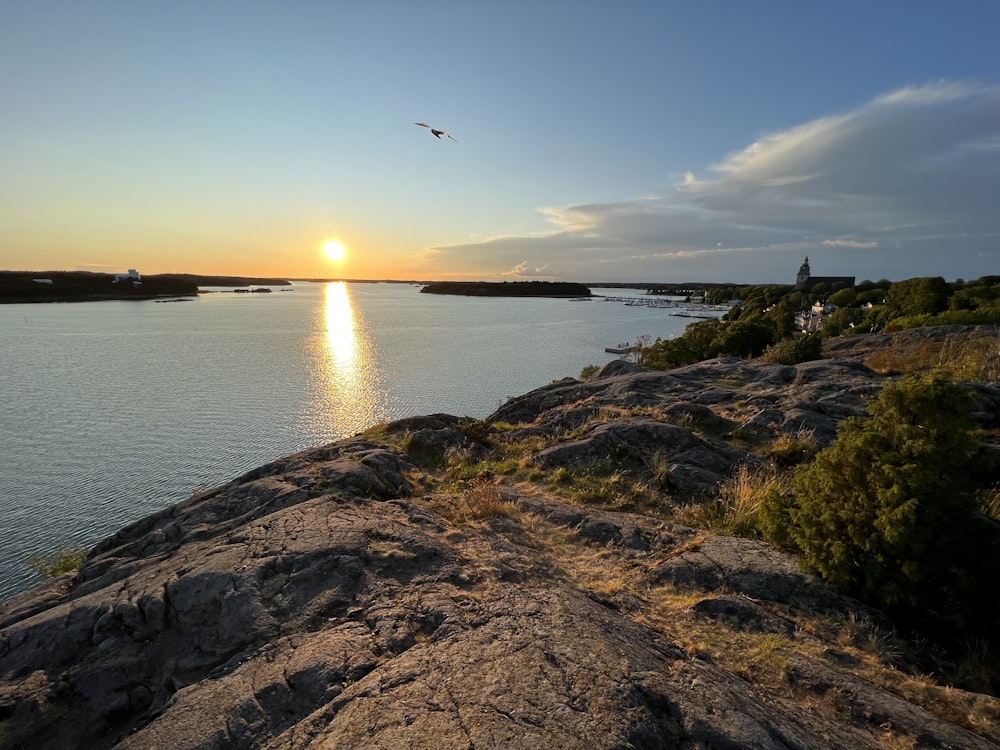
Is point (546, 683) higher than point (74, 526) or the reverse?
higher

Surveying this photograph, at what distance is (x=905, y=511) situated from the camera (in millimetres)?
6090

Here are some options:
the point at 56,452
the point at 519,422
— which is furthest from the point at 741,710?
the point at 56,452

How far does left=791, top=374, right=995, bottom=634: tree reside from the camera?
6.11 metres

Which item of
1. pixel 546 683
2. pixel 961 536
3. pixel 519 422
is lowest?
pixel 519 422

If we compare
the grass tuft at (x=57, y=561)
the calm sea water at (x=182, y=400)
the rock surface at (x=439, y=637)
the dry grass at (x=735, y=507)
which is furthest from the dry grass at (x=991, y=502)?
the calm sea water at (x=182, y=400)

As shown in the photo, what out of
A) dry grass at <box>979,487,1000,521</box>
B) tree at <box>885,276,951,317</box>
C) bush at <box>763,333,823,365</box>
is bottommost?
dry grass at <box>979,487,1000,521</box>

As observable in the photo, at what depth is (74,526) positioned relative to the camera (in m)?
17.3

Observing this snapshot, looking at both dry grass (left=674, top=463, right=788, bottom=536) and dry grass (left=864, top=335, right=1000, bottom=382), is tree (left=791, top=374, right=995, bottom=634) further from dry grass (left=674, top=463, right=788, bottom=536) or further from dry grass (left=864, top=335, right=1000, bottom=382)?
dry grass (left=864, top=335, right=1000, bottom=382)

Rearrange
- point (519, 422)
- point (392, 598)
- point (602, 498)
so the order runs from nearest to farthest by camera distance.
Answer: point (392, 598) → point (602, 498) → point (519, 422)

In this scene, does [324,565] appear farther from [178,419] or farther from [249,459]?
[178,419]

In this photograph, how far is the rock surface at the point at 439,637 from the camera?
4250 millimetres

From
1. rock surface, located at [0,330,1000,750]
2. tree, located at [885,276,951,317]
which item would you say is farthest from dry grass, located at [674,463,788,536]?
tree, located at [885,276,951,317]

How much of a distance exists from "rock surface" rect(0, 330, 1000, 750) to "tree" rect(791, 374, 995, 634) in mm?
551

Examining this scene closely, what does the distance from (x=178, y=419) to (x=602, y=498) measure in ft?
98.1
